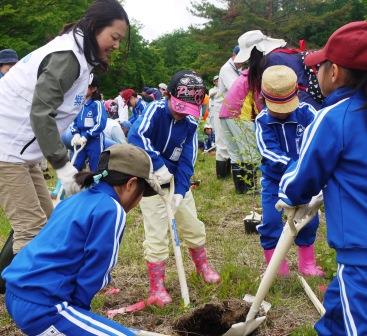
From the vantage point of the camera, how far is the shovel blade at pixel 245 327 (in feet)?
9.84

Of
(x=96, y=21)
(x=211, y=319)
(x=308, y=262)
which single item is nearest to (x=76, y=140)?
(x=308, y=262)

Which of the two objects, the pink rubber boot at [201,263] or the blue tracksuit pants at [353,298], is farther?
the pink rubber boot at [201,263]

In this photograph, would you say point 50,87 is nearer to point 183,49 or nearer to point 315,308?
point 315,308

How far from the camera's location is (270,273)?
2.87m

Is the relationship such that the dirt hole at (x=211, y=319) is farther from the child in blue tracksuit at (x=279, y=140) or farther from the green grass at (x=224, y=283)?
the child in blue tracksuit at (x=279, y=140)

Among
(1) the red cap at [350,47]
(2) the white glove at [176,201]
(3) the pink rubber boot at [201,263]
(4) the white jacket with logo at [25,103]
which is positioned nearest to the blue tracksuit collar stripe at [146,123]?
(2) the white glove at [176,201]

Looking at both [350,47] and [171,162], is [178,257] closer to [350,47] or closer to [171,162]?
[171,162]

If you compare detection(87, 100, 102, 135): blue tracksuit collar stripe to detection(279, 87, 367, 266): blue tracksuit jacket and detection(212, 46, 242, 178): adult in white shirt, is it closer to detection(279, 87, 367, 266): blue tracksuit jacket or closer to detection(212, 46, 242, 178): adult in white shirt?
detection(212, 46, 242, 178): adult in white shirt

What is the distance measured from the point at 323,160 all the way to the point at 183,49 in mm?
51755

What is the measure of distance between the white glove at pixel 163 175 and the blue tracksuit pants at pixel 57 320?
5.05 feet

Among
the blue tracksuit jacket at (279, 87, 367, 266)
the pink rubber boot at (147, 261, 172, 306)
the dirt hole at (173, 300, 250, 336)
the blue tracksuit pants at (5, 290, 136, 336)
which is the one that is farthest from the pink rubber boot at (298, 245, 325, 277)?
the blue tracksuit pants at (5, 290, 136, 336)

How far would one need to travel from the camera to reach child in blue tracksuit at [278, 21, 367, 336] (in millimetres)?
2090

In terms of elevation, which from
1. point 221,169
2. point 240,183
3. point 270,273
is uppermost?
point 270,273

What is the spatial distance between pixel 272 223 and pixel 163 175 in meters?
0.88
